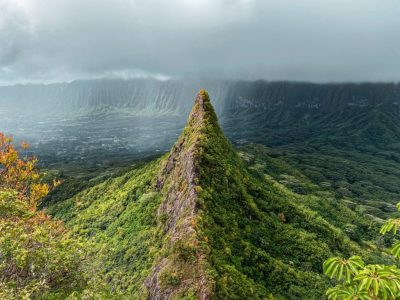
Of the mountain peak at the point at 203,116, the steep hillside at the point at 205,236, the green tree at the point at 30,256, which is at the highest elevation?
the mountain peak at the point at 203,116

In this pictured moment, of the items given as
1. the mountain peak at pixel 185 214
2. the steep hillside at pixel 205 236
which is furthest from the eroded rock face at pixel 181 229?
the steep hillside at pixel 205 236

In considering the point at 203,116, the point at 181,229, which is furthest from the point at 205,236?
the point at 203,116

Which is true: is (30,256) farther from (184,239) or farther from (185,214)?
(185,214)

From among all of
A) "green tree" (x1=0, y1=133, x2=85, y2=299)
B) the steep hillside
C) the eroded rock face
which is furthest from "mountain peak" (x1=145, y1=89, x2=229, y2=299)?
"green tree" (x1=0, y1=133, x2=85, y2=299)

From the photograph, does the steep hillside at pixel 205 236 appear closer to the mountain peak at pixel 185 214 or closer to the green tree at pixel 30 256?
the mountain peak at pixel 185 214

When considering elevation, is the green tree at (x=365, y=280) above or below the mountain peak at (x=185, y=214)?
above
